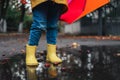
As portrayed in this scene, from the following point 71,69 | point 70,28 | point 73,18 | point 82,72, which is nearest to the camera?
point 82,72

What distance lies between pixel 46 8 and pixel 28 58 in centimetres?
82

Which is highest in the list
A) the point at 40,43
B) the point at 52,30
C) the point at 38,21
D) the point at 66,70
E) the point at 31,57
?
the point at 38,21

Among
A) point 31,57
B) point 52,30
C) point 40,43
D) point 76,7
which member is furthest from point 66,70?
point 40,43

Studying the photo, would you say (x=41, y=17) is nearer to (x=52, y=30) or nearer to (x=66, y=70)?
(x=52, y=30)

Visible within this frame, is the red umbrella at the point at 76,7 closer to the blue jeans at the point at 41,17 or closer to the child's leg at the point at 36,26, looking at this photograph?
the blue jeans at the point at 41,17

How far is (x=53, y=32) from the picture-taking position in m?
6.86

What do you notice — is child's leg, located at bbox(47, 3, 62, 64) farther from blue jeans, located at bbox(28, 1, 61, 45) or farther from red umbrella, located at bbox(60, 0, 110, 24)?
red umbrella, located at bbox(60, 0, 110, 24)

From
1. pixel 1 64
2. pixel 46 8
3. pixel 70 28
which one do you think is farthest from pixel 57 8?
pixel 70 28

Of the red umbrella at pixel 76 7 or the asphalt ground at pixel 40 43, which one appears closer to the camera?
the red umbrella at pixel 76 7

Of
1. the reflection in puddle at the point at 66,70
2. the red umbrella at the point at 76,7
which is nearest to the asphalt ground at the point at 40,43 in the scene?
the red umbrella at the point at 76,7

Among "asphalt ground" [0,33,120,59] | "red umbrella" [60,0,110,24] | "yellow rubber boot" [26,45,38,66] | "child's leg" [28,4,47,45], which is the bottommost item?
"yellow rubber boot" [26,45,38,66]

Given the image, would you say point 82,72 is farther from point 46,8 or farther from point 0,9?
point 0,9

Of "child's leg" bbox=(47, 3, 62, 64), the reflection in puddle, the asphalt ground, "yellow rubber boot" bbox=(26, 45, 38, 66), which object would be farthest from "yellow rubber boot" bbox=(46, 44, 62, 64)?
the asphalt ground

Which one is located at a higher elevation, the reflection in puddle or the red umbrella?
the red umbrella
